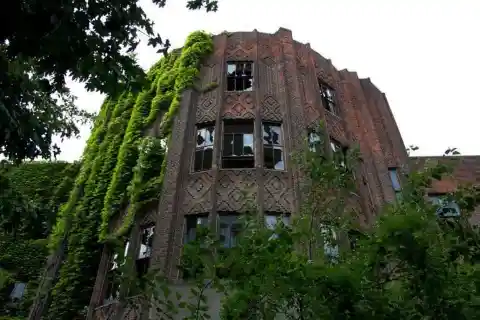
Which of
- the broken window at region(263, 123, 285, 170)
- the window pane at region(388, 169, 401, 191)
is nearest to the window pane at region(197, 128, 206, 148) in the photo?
the broken window at region(263, 123, 285, 170)

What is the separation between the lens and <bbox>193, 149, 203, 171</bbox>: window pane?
13.8m

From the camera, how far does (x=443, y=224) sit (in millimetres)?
6094

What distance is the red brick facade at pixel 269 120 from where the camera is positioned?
1266 centimetres

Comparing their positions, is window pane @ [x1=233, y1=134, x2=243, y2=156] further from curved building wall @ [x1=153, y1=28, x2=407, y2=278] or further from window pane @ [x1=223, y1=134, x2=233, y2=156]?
curved building wall @ [x1=153, y1=28, x2=407, y2=278]

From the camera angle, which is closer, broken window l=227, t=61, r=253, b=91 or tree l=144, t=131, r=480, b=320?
tree l=144, t=131, r=480, b=320

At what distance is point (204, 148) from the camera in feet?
46.5

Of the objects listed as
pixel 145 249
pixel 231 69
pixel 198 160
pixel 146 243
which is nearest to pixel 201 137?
pixel 198 160

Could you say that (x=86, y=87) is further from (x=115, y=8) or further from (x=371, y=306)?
(x=371, y=306)

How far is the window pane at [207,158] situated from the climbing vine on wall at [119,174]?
130cm

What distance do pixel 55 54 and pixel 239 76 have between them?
40.1 ft

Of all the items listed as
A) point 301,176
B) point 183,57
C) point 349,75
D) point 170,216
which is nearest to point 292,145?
point 301,176

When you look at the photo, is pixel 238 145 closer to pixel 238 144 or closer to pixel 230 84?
pixel 238 144

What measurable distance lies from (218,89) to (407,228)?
12260mm

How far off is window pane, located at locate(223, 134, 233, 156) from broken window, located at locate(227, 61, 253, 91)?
245 centimetres
